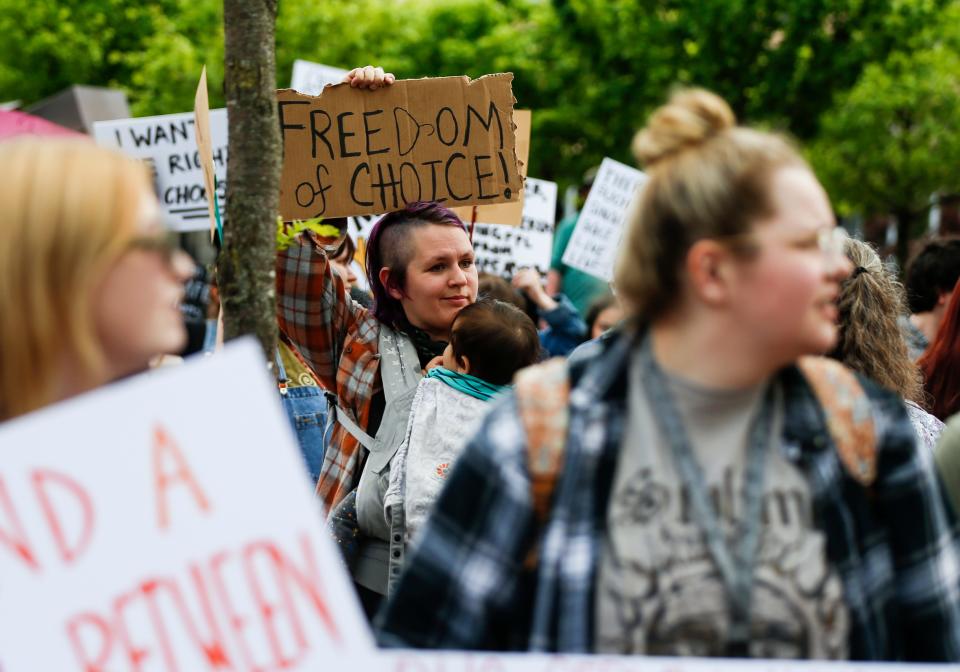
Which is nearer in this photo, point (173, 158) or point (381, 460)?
point (381, 460)

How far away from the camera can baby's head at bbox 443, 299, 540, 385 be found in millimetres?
3283

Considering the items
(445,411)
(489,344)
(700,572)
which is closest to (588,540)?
(700,572)

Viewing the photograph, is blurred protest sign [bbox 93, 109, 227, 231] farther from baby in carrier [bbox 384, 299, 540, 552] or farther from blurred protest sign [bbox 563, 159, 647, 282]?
baby in carrier [bbox 384, 299, 540, 552]

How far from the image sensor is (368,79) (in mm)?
4059

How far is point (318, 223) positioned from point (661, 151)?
2216 mm

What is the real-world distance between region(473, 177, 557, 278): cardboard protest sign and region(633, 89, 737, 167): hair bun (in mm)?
4725

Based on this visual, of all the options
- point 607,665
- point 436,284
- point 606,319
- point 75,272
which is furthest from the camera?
point 606,319

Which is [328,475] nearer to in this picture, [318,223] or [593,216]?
[318,223]

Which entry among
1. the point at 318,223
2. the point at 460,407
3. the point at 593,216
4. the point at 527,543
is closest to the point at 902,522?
the point at 527,543

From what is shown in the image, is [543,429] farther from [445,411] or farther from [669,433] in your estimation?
[445,411]

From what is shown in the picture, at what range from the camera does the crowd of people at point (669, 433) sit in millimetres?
1709

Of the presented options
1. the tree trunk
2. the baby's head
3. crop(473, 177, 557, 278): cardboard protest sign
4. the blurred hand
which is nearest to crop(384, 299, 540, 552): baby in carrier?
the baby's head

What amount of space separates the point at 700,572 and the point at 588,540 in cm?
17

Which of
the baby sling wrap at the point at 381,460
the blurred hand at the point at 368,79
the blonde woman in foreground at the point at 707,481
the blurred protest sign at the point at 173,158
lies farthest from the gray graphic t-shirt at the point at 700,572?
the blurred protest sign at the point at 173,158
